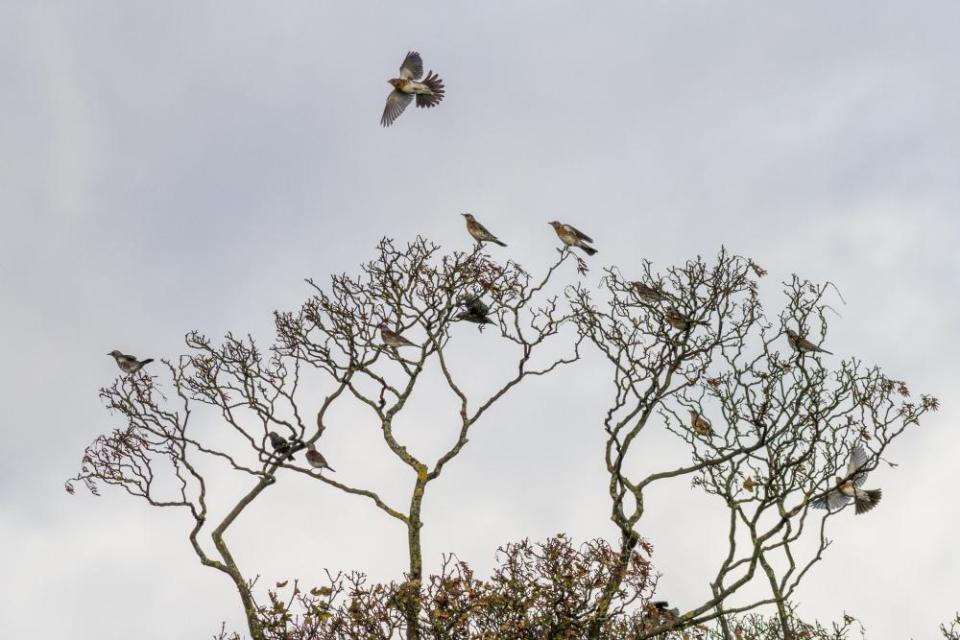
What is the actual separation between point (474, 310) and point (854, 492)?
787cm

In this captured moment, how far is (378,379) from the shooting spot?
19125mm

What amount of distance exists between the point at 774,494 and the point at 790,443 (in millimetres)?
1062

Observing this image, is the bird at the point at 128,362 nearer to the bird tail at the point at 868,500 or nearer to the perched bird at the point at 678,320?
the perched bird at the point at 678,320

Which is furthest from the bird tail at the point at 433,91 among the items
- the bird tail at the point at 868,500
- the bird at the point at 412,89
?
the bird tail at the point at 868,500

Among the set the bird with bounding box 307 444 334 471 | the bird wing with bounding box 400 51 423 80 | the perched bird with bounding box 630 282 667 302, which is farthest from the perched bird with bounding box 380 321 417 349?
the bird wing with bounding box 400 51 423 80

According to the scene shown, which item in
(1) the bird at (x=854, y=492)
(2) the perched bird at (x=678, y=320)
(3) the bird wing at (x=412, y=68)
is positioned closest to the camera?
(2) the perched bird at (x=678, y=320)

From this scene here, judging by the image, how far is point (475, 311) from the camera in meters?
18.9

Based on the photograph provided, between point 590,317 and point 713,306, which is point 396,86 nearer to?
point 590,317

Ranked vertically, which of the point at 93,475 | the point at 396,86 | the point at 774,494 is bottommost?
the point at 774,494

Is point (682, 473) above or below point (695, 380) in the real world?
below

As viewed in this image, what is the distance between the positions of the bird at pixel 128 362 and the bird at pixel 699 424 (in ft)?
34.0

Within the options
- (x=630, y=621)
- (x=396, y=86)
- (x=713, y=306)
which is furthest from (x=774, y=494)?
(x=396, y=86)

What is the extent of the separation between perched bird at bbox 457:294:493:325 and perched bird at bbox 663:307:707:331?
3.27 meters

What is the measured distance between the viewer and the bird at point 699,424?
1945cm
